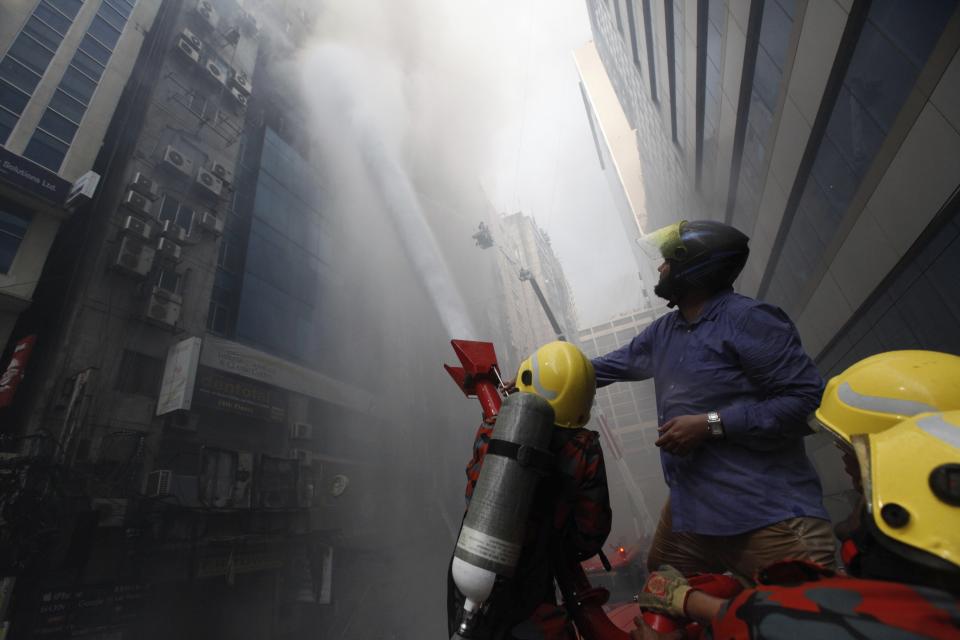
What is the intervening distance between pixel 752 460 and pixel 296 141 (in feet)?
95.8

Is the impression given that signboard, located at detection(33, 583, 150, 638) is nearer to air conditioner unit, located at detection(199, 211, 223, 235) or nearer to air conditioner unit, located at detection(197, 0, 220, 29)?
air conditioner unit, located at detection(199, 211, 223, 235)

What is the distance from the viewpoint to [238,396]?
1536 cm

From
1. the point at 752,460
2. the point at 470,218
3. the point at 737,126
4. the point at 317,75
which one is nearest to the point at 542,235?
the point at 470,218

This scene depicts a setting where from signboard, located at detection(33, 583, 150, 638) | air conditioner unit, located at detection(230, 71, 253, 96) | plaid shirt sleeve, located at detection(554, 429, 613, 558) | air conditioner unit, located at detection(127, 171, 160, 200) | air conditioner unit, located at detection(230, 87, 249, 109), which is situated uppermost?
air conditioner unit, located at detection(230, 71, 253, 96)

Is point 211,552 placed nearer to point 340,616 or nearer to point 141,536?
point 141,536

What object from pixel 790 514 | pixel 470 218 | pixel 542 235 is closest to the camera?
pixel 790 514

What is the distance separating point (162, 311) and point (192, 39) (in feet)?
42.1

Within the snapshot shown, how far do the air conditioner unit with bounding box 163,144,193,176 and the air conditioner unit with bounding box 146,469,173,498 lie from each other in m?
11.0

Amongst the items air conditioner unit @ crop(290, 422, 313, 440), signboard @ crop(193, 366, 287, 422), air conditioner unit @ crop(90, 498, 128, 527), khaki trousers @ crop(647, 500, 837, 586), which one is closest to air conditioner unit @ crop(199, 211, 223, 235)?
signboard @ crop(193, 366, 287, 422)

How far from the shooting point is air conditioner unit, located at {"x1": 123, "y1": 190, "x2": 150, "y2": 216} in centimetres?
1329

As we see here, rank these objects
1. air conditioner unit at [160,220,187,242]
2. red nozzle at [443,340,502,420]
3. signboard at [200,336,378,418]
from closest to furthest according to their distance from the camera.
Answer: red nozzle at [443,340,502,420]
air conditioner unit at [160,220,187,242]
signboard at [200,336,378,418]

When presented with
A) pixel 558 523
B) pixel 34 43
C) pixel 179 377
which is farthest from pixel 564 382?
pixel 34 43

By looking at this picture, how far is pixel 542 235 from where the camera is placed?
81.6 metres

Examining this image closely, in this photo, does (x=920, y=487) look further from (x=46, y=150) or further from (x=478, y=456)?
(x=46, y=150)
